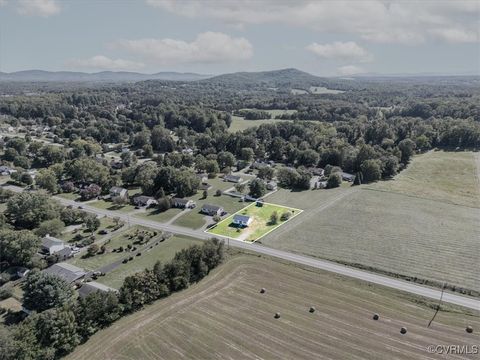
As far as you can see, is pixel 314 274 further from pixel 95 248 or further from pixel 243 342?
pixel 95 248

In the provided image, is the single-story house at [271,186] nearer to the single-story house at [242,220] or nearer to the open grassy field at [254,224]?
the open grassy field at [254,224]

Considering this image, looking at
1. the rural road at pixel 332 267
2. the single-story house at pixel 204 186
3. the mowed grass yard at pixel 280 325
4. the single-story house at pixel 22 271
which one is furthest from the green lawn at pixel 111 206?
the mowed grass yard at pixel 280 325

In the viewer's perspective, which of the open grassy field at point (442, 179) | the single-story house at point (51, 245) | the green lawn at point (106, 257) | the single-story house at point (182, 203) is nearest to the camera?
the green lawn at point (106, 257)

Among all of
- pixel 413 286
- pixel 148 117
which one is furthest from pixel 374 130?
pixel 148 117

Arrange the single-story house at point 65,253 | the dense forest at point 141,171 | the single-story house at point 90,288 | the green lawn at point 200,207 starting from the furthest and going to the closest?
the green lawn at point 200,207, the single-story house at point 65,253, the single-story house at point 90,288, the dense forest at point 141,171

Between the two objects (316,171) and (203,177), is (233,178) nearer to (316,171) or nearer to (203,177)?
(203,177)
